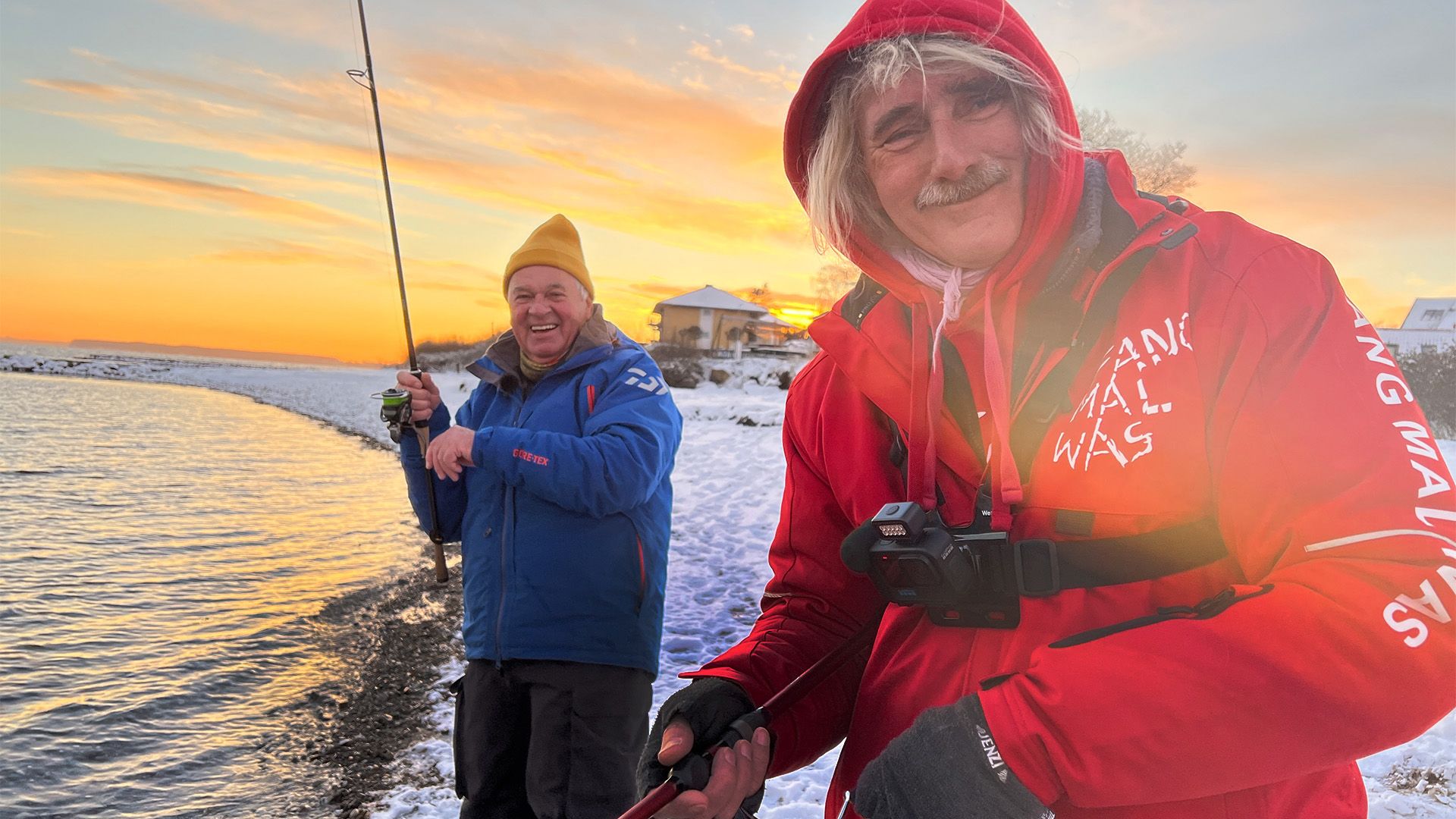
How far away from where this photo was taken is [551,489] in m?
3.02

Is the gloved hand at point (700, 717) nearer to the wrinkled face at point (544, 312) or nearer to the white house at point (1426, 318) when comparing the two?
the wrinkled face at point (544, 312)

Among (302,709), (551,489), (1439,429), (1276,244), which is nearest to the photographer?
(1276,244)

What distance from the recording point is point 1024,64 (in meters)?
1.43

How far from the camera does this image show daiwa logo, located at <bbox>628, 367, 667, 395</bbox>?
11.1ft

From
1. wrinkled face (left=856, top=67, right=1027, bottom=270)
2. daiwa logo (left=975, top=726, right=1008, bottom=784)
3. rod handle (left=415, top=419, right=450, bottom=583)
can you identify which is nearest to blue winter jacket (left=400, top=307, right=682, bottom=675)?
rod handle (left=415, top=419, right=450, bottom=583)

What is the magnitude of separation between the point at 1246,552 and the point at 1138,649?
0.20 metres

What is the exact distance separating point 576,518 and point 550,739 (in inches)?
31.8

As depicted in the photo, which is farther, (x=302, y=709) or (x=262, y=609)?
(x=262, y=609)

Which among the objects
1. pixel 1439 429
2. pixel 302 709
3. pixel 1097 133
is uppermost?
pixel 1097 133

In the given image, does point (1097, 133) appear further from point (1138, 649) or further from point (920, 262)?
point (1138, 649)

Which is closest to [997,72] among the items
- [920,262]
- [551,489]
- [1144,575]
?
[920,262]

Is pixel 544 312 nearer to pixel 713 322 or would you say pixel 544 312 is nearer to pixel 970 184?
pixel 970 184

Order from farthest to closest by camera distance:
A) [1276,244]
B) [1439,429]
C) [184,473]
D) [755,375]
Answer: [755,375] → [184,473] → [1439,429] → [1276,244]

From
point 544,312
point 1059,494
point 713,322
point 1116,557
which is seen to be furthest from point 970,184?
point 713,322
